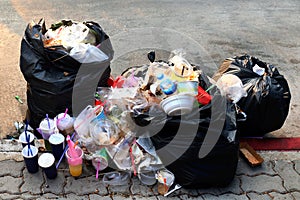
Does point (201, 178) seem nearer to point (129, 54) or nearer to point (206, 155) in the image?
point (206, 155)

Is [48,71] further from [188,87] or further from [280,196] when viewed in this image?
[280,196]

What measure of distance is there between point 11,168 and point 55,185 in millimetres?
340

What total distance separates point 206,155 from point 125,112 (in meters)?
0.57

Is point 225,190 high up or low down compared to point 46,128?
down

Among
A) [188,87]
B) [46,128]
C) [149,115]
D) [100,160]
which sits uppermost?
[188,87]

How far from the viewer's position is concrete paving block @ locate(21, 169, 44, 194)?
225 cm

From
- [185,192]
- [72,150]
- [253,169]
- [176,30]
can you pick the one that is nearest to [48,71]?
[72,150]

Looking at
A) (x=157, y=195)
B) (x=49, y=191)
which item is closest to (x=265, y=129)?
(x=157, y=195)

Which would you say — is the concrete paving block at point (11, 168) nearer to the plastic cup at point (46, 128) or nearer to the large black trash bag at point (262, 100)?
the plastic cup at point (46, 128)

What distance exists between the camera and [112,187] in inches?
91.3

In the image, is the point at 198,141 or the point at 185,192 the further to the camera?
the point at 185,192

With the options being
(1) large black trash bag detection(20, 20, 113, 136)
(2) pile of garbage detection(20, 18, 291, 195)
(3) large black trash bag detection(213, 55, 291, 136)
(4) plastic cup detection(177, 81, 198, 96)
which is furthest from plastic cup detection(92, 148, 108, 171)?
(3) large black trash bag detection(213, 55, 291, 136)

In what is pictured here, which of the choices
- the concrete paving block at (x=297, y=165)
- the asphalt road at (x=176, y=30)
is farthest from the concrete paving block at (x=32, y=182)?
the concrete paving block at (x=297, y=165)

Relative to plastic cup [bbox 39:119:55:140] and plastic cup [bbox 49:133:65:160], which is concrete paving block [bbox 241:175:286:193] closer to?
plastic cup [bbox 49:133:65:160]
